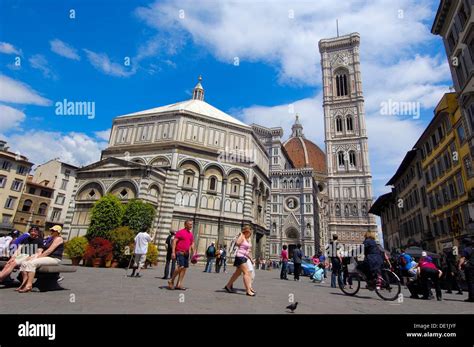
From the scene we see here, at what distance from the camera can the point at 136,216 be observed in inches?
757

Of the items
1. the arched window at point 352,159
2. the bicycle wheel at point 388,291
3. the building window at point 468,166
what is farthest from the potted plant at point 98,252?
the arched window at point 352,159

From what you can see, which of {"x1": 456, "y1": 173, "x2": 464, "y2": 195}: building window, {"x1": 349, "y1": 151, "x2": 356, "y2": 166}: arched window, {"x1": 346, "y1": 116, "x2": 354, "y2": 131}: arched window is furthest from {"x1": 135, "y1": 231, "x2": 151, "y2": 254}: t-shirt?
{"x1": 346, "y1": 116, "x2": 354, "y2": 131}: arched window

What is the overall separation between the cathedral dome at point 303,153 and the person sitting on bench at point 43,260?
312 ft

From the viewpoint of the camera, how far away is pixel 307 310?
524 centimetres

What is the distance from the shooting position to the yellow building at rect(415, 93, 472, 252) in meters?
20.1

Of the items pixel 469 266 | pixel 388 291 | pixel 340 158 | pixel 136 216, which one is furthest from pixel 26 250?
pixel 340 158

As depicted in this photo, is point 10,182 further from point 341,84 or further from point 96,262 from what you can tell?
point 341,84

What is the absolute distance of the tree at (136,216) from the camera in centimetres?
1906

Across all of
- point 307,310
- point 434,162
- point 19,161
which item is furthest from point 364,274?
point 19,161

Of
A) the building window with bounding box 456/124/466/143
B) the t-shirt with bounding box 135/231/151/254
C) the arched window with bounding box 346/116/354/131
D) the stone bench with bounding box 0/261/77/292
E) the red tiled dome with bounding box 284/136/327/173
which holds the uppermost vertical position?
the red tiled dome with bounding box 284/136/327/173

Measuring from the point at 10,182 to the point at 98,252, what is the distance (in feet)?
111

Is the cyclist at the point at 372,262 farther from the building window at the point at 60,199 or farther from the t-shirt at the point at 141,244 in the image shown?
the building window at the point at 60,199

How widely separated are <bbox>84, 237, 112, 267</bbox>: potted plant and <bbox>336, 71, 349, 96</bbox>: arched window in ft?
234

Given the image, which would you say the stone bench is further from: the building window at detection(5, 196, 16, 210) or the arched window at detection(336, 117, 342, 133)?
the arched window at detection(336, 117, 342, 133)
